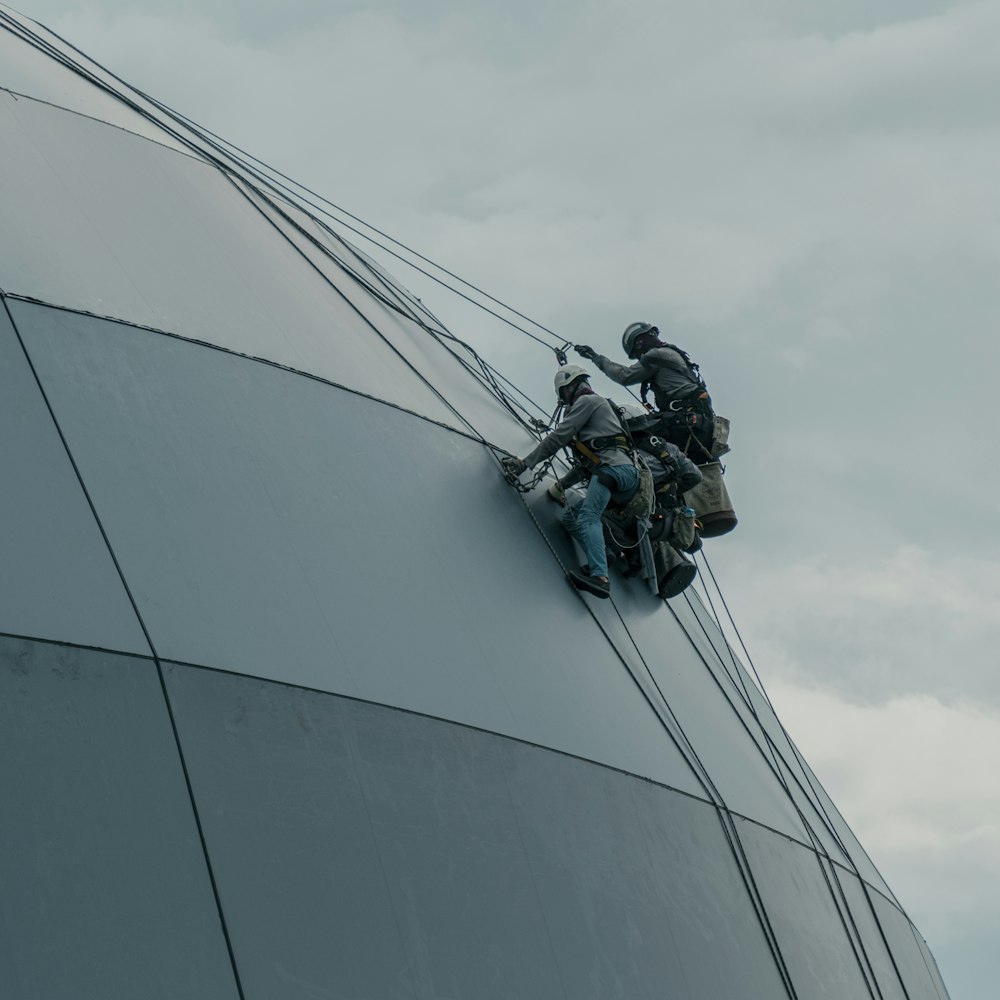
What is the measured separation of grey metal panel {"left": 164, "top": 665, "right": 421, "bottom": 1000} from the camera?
848 centimetres

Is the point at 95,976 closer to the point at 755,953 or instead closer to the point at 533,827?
the point at 533,827

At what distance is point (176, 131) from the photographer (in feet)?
57.7

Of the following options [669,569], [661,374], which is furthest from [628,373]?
[669,569]

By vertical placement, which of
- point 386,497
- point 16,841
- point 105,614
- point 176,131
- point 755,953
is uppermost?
point 176,131

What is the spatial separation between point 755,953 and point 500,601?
332 centimetres

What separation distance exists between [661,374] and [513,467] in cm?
377

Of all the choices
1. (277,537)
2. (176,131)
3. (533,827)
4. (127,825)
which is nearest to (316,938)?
(127,825)

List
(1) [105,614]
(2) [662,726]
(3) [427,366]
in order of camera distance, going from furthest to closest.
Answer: (3) [427,366] < (2) [662,726] < (1) [105,614]

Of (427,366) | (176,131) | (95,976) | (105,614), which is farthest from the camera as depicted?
(176,131)

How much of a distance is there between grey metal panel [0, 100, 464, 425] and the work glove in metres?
0.70

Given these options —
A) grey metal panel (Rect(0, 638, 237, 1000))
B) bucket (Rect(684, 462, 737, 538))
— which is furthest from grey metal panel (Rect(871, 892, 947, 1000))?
grey metal panel (Rect(0, 638, 237, 1000))

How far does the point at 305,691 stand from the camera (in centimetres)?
Result: 977

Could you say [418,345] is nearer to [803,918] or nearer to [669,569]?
[669,569]

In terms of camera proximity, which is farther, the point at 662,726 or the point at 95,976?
the point at 662,726
